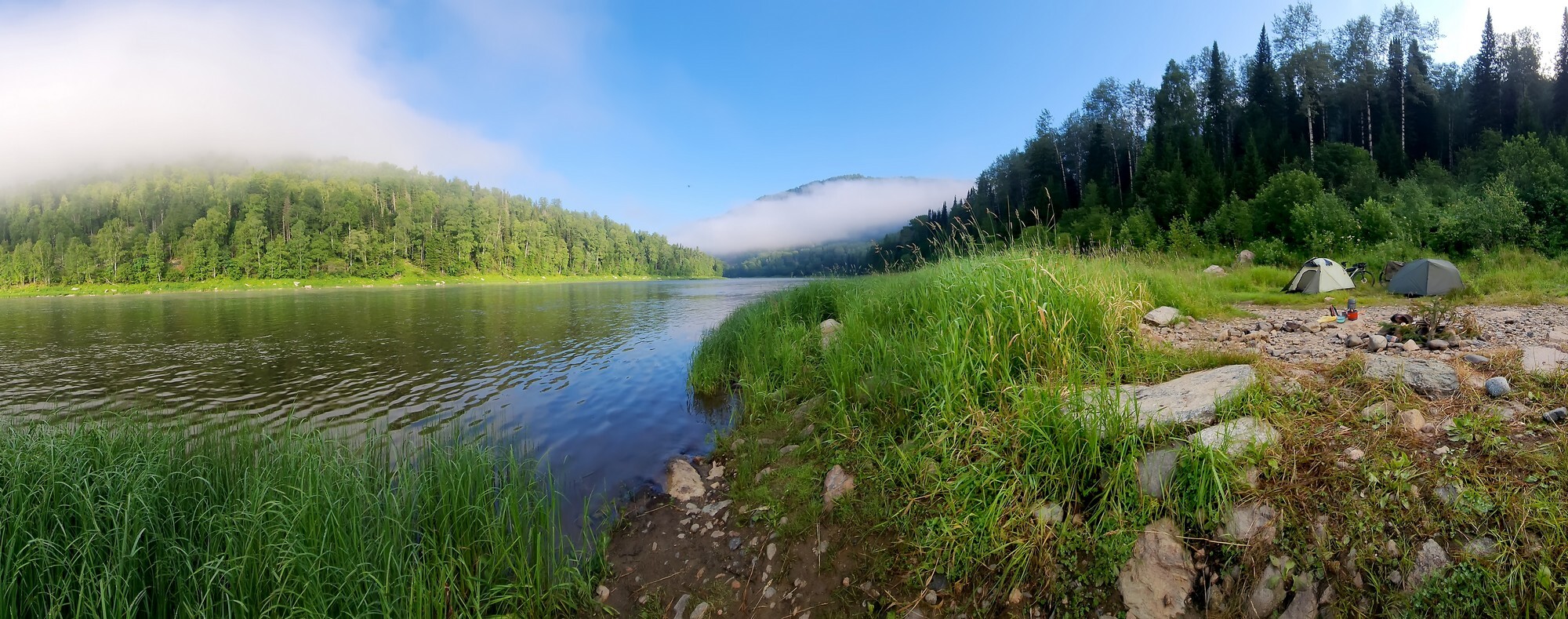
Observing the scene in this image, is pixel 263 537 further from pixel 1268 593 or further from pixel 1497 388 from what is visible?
pixel 1497 388

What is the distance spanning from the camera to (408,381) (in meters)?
13.1

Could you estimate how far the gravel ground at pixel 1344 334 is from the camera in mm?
5539

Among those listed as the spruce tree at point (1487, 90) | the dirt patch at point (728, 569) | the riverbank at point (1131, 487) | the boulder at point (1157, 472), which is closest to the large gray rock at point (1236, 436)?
the riverbank at point (1131, 487)

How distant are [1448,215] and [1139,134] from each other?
175 ft

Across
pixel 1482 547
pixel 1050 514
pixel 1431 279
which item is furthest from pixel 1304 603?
pixel 1431 279

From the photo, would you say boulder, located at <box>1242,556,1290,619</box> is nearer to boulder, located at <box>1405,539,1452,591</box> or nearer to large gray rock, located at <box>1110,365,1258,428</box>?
boulder, located at <box>1405,539,1452,591</box>

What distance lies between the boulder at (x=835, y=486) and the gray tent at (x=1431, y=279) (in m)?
18.1

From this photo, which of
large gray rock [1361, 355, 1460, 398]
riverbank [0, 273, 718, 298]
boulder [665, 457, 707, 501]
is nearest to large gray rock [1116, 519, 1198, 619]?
large gray rock [1361, 355, 1460, 398]

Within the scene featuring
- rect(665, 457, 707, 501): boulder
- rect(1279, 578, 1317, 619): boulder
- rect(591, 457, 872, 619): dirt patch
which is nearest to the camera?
rect(1279, 578, 1317, 619): boulder

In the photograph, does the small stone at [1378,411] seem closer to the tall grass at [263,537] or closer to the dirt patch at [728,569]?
the dirt patch at [728,569]

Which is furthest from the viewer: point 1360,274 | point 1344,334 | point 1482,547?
point 1360,274

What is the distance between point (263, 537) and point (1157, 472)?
6560mm

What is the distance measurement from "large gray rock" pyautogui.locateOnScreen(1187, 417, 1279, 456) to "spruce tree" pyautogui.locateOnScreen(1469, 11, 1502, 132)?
274 feet

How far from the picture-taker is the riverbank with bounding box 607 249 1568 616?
2793 mm
